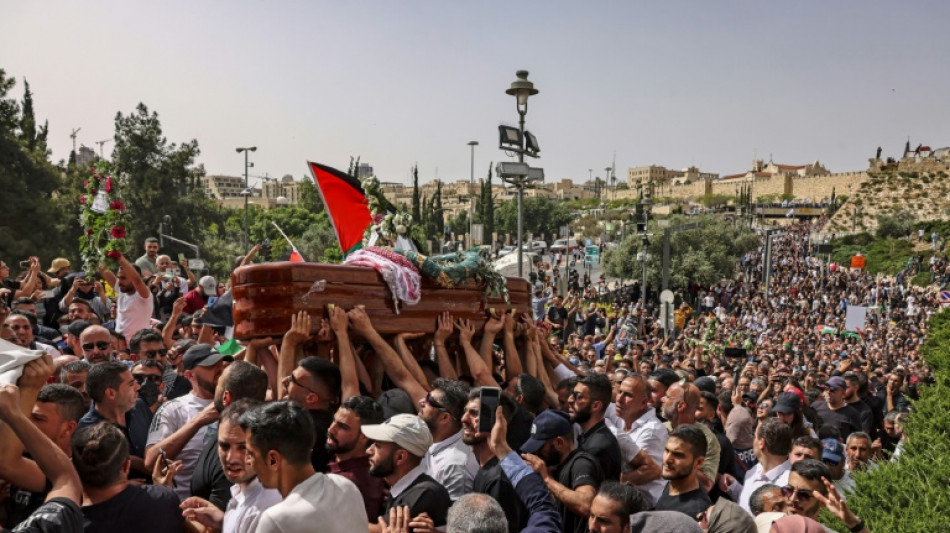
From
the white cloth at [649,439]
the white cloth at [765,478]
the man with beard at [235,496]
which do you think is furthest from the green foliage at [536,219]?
the man with beard at [235,496]

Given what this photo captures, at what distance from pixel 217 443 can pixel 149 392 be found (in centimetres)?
206

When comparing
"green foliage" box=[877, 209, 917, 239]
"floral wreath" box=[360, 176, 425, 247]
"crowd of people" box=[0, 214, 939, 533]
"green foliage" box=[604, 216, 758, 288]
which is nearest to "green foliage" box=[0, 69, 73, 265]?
"crowd of people" box=[0, 214, 939, 533]

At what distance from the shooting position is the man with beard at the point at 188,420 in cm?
424

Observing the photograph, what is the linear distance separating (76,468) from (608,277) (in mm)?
50653

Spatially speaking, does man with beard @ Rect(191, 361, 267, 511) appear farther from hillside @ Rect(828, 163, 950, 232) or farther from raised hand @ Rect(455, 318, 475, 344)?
hillside @ Rect(828, 163, 950, 232)

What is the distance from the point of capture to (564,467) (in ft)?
14.8

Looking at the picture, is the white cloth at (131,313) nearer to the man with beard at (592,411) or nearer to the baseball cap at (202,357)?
the baseball cap at (202,357)

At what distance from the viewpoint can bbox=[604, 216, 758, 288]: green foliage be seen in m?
49.2

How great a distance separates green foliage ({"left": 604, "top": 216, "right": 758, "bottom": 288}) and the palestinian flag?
41.2 m

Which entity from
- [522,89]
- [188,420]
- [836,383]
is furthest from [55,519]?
[522,89]

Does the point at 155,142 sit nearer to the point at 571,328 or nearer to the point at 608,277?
the point at 608,277

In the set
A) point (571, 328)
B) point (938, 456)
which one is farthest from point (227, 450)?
point (571, 328)

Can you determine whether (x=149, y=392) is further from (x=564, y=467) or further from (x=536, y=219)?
(x=536, y=219)

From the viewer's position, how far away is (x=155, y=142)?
1844 inches
